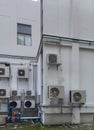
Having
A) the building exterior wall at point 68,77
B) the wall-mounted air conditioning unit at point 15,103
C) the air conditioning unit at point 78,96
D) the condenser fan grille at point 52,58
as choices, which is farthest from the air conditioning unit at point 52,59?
the wall-mounted air conditioning unit at point 15,103

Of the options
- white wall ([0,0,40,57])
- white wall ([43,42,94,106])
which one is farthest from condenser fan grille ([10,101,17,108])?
white wall ([43,42,94,106])

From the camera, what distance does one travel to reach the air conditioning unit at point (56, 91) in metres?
5.73

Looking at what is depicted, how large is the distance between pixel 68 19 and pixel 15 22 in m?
3.44

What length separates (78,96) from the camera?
19.6 feet

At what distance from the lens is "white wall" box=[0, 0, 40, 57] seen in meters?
8.86

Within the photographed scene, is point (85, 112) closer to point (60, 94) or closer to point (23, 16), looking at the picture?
point (60, 94)

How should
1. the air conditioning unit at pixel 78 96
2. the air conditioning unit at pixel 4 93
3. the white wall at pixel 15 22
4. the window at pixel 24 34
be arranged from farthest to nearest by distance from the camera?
1. the window at pixel 24 34
2. the white wall at pixel 15 22
3. the air conditioning unit at pixel 4 93
4. the air conditioning unit at pixel 78 96

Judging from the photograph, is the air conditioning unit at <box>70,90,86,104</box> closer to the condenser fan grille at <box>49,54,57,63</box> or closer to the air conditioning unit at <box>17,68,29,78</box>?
the condenser fan grille at <box>49,54,57,63</box>

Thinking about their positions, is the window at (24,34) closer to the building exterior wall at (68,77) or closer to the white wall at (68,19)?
the white wall at (68,19)

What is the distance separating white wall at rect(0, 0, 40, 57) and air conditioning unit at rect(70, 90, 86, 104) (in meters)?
3.72

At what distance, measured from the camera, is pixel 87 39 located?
6.64 m

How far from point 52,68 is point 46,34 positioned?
44.2 inches

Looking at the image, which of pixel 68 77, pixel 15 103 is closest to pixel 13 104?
pixel 15 103

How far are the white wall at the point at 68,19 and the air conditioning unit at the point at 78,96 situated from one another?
1876 millimetres
